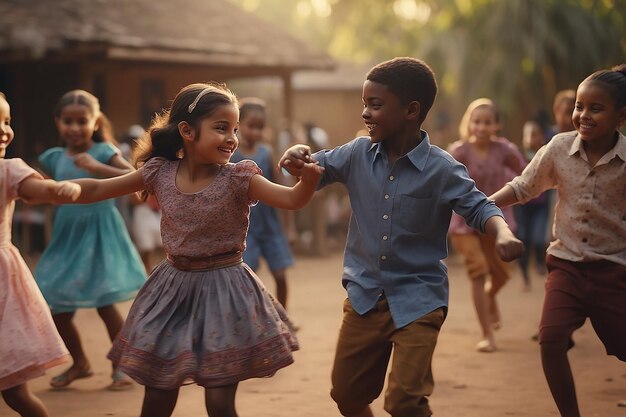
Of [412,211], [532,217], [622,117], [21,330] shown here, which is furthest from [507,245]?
[532,217]

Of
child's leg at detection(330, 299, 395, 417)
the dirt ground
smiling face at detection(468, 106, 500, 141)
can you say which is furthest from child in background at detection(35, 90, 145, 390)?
smiling face at detection(468, 106, 500, 141)

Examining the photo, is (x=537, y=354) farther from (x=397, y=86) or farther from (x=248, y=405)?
(x=397, y=86)

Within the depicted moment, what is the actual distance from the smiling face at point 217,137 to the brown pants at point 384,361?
0.86 meters

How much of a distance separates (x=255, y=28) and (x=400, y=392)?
14846 mm

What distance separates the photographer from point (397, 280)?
4.25m

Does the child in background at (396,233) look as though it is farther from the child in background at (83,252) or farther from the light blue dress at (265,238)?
the light blue dress at (265,238)

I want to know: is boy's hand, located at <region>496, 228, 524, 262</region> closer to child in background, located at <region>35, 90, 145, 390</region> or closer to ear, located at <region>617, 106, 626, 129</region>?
ear, located at <region>617, 106, 626, 129</region>

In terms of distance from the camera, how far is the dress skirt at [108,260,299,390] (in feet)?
13.3

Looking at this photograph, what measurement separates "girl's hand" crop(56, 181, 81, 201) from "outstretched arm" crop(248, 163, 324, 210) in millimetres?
723

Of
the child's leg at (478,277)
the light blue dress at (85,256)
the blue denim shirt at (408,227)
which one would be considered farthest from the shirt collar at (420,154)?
the child's leg at (478,277)

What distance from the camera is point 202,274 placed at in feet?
13.9

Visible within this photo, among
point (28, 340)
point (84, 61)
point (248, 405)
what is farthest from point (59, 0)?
point (28, 340)

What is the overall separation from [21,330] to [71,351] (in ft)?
6.87

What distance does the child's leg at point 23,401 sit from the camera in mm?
4348
